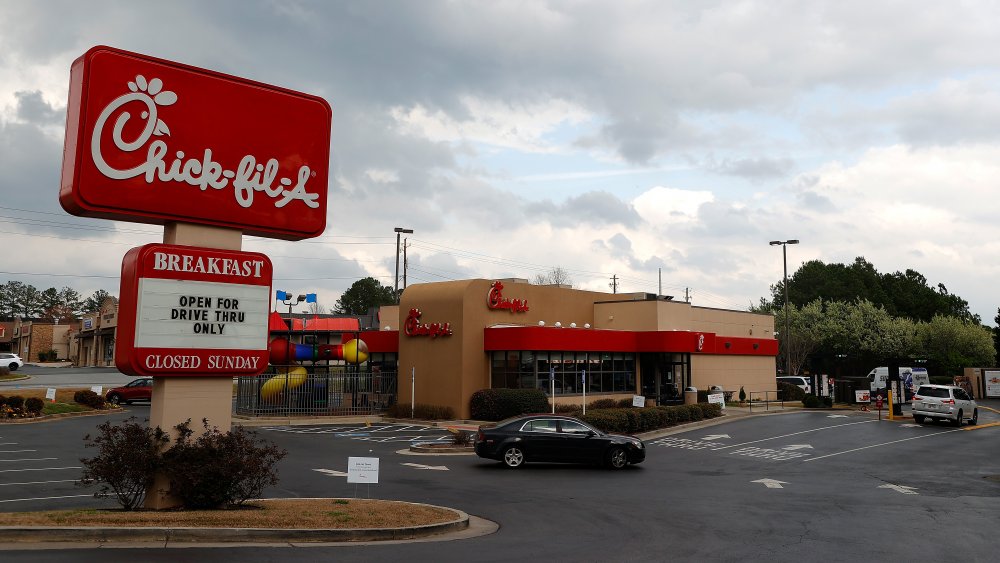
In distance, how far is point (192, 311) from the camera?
13.7 meters

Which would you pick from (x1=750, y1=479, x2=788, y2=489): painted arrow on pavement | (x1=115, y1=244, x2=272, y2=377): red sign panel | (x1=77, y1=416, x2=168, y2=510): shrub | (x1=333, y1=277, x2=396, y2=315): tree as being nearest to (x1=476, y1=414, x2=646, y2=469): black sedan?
(x1=750, y1=479, x2=788, y2=489): painted arrow on pavement

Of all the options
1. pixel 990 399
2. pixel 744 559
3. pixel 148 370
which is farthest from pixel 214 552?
pixel 990 399

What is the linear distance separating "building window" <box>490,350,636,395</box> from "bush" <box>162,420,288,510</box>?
2132 centimetres

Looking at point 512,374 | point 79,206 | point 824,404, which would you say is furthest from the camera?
point 824,404

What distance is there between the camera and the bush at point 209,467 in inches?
500

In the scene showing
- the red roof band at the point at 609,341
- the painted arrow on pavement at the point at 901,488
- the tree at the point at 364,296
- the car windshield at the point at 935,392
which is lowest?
the painted arrow on pavement at the point at 901,488

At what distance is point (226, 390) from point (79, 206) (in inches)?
158

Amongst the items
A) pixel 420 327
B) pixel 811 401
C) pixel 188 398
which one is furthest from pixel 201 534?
pixel 811 401

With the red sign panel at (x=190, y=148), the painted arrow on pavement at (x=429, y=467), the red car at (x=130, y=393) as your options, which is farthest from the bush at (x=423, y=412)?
the red sign panel at (x=190, y=148)

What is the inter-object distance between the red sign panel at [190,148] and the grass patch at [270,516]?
4.96m

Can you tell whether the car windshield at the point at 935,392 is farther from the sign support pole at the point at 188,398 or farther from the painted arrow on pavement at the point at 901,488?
the sign support pole at the point at 188,398

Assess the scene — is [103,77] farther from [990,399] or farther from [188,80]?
[990,399]

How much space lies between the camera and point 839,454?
2570cm

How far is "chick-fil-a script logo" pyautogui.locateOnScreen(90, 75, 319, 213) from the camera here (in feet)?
42.7
